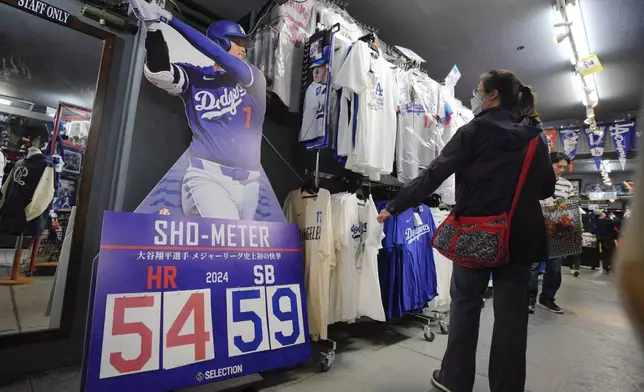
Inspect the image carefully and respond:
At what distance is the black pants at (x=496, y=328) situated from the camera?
55.2 inches

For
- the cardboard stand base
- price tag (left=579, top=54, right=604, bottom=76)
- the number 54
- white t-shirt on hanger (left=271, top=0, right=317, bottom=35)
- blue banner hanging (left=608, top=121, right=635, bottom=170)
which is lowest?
the number 54

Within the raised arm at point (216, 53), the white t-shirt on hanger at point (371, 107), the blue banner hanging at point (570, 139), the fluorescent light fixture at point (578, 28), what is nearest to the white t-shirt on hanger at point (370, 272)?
the white t-shirt on hanger at point (371, 107)

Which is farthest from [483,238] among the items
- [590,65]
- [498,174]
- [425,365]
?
[590,65]

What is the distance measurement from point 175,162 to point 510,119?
6.16 feet

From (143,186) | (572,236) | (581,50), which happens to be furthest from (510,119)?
(581,50)

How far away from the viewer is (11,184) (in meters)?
1.76

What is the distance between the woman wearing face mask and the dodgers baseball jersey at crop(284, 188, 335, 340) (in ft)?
2.04

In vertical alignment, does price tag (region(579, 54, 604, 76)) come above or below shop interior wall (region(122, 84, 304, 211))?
above

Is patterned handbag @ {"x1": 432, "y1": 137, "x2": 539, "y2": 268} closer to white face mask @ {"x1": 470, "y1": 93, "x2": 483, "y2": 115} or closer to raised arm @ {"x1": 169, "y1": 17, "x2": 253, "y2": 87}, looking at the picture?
white face mask @ {"x1": 470, "y1": 93, "x2": 483, "y2": 115}

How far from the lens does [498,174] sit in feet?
4.74

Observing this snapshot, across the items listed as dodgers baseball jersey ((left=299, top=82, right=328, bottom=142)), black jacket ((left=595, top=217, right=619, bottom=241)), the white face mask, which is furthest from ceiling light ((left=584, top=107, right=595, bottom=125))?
dodgers baseball jersey ((left=299, top=82, right=328, bottom=142))

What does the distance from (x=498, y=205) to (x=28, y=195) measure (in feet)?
7.92

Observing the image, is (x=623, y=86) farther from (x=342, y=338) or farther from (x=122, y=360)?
(x=122, y=360)

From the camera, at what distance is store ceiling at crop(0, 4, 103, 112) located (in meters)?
1.74
